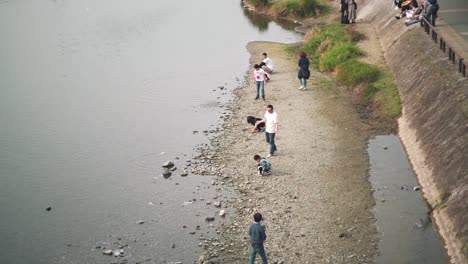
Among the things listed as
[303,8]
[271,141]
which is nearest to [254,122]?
[271,141]

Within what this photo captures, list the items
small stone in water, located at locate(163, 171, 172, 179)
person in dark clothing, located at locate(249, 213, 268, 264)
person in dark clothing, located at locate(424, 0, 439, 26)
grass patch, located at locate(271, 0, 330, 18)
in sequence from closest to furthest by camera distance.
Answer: person in dark clothing, located at locate(249, 213, 268, 264)
small stone in water, located at locate(163, 171, 172, 179)
person in dark clothing, located at locate(424, 0, 439, 26)
grass patch, located at locate(271, 0, 330, 18)

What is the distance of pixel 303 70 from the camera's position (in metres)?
36.6

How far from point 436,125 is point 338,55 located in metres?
14.3

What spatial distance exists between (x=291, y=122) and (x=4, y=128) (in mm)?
15990

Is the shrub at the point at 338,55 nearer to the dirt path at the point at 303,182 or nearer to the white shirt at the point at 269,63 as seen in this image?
the dirt path at the point at 303,182

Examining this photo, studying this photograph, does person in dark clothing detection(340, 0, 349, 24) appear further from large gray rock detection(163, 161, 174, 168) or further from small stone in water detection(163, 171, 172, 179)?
small stone in water detection(163, 171, 172, 179)

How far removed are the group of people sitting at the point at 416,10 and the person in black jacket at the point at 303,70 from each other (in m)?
7.72

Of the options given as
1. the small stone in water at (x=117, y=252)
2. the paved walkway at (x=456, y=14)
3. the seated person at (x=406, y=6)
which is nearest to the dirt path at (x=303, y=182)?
the small stone in water at (x=117, y=252)

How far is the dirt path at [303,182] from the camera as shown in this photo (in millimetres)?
21250

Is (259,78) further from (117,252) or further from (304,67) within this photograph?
(117,252)

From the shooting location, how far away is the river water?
76.7ft

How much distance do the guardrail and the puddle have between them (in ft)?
14.4

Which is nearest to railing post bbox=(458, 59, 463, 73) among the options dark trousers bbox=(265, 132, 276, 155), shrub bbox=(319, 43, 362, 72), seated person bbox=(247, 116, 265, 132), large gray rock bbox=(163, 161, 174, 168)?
dark trousers bbox=(265, 132, 276, 155)

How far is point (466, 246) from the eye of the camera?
63.4 ft
